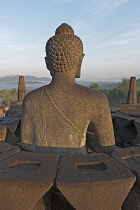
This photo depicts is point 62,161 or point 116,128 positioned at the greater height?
point 62,161

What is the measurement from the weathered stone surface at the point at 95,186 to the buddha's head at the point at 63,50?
3.64 feet

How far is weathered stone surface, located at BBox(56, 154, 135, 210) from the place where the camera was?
114cm

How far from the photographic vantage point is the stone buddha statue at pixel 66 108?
1.79 metres

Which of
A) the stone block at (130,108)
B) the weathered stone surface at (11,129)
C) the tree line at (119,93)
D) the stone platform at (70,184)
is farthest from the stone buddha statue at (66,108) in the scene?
the tree line at (119,93)

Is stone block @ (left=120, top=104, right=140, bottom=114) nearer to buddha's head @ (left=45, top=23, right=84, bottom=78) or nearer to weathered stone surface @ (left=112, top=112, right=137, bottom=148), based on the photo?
weathered stone surface @ (left=112, top=112, right=137, bottom=148)

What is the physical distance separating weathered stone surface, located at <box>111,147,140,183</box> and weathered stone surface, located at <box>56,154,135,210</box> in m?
0.08

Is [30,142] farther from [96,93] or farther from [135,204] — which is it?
[135,204]

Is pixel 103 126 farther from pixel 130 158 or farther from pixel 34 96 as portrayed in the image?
pixel 34 96

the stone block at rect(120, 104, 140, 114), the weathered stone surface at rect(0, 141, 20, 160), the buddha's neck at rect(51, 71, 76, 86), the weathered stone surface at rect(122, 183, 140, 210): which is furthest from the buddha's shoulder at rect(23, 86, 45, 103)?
the stone block at rect(120, 104, 140, 114)

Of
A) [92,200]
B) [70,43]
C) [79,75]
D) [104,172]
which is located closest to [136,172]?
[104,172]

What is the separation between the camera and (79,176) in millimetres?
1206

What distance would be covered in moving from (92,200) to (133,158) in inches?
24.6

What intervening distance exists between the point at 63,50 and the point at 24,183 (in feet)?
4.41

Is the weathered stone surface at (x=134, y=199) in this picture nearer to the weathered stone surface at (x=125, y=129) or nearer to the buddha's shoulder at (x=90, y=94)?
the buddha's shoulder at (x=90, y=94)
